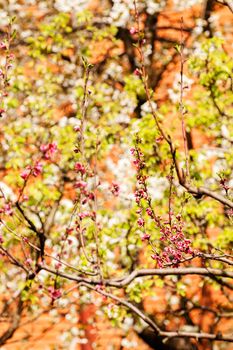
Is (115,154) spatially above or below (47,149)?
above

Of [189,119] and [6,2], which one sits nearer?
[189,119]

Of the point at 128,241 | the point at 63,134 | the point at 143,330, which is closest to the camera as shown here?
the point at 128,241

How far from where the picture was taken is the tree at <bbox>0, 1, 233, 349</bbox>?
8.28 meters

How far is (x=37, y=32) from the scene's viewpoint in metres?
11.6

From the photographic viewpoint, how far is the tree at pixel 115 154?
8.28m

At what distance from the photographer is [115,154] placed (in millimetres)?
10883

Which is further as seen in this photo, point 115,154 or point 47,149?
point 115,154

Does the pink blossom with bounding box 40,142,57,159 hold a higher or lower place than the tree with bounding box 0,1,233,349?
lower

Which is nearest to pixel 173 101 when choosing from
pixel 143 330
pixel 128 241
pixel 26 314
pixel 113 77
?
pixel 113 77

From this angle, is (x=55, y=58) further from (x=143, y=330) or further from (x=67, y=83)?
(x=143, y=330)

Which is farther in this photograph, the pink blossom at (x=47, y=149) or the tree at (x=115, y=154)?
the tree at (x=115, y=154)

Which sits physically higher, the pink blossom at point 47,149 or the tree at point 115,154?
the tree at point 115,154

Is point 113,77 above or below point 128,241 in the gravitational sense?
above

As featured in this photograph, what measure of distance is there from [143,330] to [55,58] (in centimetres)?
538
